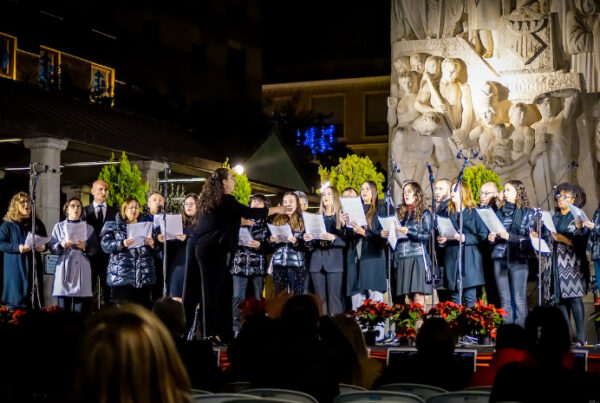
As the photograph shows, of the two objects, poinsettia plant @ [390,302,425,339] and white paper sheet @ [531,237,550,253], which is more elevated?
white paper sheet @ [531,237,550,253]

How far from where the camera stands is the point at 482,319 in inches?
407

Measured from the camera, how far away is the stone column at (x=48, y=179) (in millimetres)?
18219

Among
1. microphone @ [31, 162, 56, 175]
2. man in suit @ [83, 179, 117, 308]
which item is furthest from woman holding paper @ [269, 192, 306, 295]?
microphone @ [31, 162, 56, 175]

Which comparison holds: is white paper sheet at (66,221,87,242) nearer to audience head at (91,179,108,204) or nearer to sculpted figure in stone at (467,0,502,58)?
audience head at (91,179,108,204)

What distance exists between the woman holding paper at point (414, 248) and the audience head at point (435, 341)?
603cm

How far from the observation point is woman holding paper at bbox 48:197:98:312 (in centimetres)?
1267

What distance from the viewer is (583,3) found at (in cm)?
1767

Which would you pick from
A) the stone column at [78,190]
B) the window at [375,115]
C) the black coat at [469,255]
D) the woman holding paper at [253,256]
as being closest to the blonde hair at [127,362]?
the black coat at [469,255]

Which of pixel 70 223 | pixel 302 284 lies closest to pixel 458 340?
pixel 302 284

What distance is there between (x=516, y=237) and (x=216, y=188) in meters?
3.63

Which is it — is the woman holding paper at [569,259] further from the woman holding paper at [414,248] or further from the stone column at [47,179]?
the stone column at [47,179]

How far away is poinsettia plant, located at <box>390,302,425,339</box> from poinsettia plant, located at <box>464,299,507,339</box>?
477 millimetres

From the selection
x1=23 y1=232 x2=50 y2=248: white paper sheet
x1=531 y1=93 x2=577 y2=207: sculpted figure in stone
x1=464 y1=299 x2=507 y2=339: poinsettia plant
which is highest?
x1=531 y1=93 x2=577 y2=207: sculpted figure in stone

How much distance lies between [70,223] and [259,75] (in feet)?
92.4
